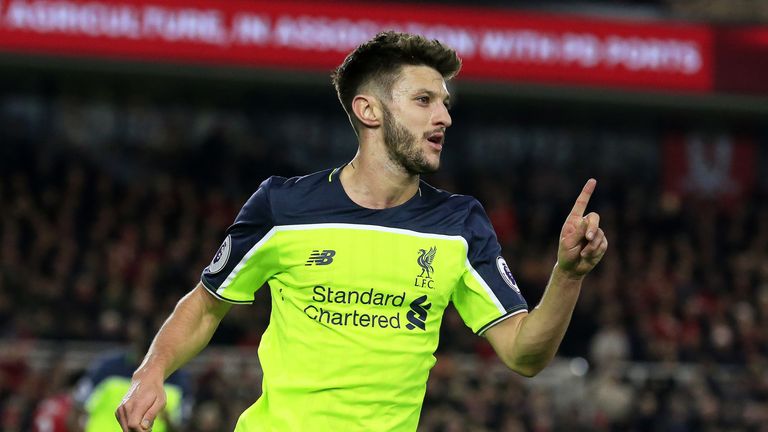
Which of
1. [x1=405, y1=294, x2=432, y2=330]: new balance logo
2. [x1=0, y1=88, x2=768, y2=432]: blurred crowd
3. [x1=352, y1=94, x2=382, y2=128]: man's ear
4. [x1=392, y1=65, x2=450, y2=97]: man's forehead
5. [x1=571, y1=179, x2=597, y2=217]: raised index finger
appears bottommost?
[x1=0, y1=88, x2=768, y2=432]: blurred crowd

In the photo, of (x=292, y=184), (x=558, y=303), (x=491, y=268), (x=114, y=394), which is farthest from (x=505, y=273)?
(x=114, y=394)

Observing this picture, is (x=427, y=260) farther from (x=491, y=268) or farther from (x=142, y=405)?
(x=142, y=405)

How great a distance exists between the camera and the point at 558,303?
3746mm

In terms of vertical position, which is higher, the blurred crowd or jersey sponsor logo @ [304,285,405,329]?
jersey sponsor logo @ [304,285,405,329]

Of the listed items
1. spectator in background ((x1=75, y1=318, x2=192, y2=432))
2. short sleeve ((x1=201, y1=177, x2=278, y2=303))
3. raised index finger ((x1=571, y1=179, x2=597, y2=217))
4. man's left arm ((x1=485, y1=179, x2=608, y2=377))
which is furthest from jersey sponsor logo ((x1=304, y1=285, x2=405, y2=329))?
spectator in background ((x1=75, y1=318, x2=192, y2=432))

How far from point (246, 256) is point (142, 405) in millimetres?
567

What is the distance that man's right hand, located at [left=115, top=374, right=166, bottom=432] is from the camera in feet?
12.4

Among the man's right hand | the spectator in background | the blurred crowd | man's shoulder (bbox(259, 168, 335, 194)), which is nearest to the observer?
the man's right hand

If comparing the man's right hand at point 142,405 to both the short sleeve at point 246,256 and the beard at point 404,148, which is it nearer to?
the short sleeve at point 246,256

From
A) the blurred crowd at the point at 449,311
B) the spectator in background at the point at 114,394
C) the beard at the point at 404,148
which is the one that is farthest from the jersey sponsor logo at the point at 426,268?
the blurred crowd at the point at 449,311

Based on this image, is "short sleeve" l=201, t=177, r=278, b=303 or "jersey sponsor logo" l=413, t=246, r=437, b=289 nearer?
"jersey sponsor logo" l=413, t=246, r=437, b=289

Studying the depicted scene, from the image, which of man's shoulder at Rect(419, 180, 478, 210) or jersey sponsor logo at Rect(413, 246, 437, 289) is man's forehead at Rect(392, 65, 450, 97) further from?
jersey sponsor logo at Rect(413, 246, 437, 289)

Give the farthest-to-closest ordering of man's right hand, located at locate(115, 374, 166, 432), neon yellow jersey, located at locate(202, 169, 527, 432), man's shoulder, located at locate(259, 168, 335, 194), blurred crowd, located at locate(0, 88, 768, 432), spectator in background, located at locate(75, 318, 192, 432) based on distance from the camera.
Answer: blurred crowd, located at locate(0, 88, 768, 432), spectator in background, located at locate(75, 318, 192, 432), man's shoulder, located at locate(259, 168, 335, 194), neon yellow jersey, located at locate(202, 169, 527, 432), man's right hand, located at locate(115, 374, 166, 432)

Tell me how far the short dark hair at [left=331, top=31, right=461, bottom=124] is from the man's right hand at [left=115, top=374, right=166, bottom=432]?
1081 millimetres
